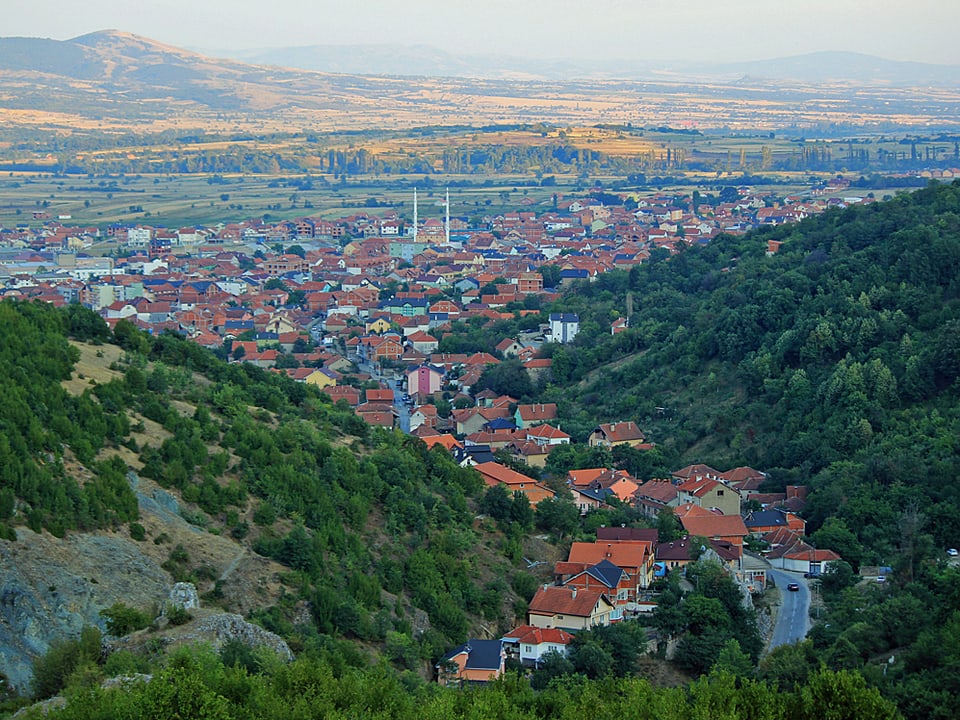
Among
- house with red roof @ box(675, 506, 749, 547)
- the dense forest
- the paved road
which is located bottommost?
the paved road

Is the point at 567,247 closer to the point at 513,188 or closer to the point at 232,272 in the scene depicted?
the point at 232,272

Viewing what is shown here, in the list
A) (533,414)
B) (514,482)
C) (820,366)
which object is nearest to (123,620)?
(514,482)

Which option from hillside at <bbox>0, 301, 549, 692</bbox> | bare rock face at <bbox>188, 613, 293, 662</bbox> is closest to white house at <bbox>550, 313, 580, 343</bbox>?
hillside at <bbox>0, 301, 549, 692</bbox>

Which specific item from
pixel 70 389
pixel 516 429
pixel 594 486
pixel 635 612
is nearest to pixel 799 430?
pixel 594 486

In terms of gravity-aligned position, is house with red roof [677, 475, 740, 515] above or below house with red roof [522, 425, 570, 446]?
above

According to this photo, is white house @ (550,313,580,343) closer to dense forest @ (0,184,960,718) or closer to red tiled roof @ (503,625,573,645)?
dense forest @ (0,184,960,718)

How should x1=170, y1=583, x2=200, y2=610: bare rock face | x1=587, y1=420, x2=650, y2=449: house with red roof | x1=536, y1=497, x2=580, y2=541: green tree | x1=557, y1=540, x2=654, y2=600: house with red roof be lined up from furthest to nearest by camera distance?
x1=587, y1=420, x2=650, y2=449: house with red roof
x1=536, y1=497, x2=580, y2=541: green tree
x1=557, y1=540, x2=654, y2=600: house with red roof
x1=170, y1=583, x2=200, y2=610: bare rock face
